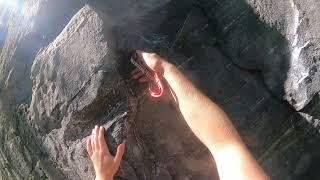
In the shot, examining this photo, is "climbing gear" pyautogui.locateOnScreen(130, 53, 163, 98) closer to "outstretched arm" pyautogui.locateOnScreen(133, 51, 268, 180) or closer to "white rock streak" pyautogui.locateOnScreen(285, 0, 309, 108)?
"outstretched arm" pyautogui.locateOnScreen(133, 51, 268, 180)

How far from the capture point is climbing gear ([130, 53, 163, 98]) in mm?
3396

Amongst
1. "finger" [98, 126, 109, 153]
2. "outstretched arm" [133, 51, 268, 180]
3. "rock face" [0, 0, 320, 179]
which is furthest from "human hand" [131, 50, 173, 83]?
"finger" [98, 126, 109, 153]

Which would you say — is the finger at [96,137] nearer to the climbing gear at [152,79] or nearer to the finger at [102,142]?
the finger at [102,142]

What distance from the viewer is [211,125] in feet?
9.70

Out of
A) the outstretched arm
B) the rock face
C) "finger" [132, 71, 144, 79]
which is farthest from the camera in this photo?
"finger" [132, 71, 144, 79]

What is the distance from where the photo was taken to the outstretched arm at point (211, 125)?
8.63ft

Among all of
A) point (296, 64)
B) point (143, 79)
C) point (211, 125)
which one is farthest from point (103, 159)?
point (296, 64)

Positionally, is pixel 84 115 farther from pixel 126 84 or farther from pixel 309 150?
pixel 309 150

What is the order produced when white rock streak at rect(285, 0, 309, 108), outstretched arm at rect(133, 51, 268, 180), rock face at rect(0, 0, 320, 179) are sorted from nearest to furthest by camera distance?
outstretched arm at rect(133, 51, 268, 180)
white rock streak at rect(285, 0, 309, 108)
rock face at rect(0, 0, 320, 179)

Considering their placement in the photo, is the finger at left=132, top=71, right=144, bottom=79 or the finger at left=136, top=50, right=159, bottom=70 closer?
the finger at left=136, top=50, right=159, bottom=70

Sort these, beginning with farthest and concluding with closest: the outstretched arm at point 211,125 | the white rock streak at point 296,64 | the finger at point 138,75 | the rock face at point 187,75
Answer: the finger at point 138,75 < the rock face at point 187,75 < the white rock streak at point 296,64 < the outstretched arm at point 211,125

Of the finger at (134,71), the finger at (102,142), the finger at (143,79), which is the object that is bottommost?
the finger at (102,142)

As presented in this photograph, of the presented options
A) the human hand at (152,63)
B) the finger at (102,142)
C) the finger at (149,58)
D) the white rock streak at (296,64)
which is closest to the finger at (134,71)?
the human hand at (152,63)

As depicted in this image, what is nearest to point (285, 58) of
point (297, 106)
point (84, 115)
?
point (297, 106)
